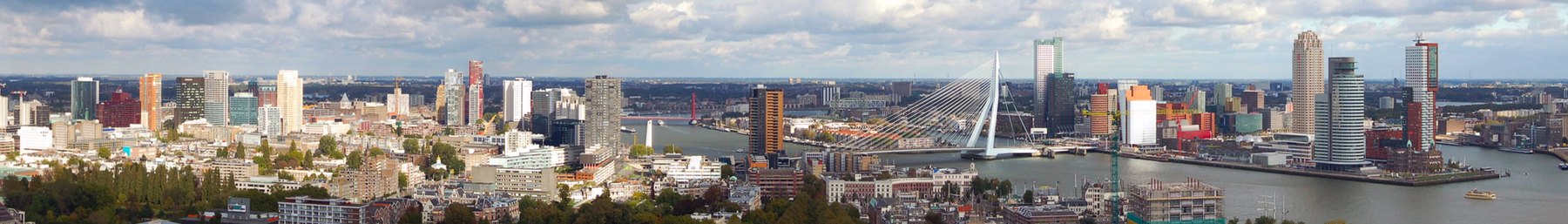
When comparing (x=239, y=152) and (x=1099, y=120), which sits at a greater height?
(x=1099, y=120)

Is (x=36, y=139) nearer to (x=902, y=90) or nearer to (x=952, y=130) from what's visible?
(x=952, y=130)

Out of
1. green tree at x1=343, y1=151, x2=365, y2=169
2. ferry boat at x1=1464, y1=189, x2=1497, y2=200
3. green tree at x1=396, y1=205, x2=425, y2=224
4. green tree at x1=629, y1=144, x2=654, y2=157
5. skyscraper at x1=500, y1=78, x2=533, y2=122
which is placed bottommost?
green tree at x1=396, y1=205, x2=425, y2=224

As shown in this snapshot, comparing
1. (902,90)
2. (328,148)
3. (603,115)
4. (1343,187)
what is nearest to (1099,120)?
(603,115)

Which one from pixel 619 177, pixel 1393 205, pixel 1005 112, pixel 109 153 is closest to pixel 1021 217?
pixel 1393 205

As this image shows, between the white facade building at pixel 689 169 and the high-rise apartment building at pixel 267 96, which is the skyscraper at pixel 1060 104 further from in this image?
the high-rise apartment building at pixel 267 96

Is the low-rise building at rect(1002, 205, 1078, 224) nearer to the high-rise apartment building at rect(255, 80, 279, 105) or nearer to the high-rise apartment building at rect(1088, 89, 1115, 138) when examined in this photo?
the high-rise apartment building at rect(1088, 89, 1115, 138)

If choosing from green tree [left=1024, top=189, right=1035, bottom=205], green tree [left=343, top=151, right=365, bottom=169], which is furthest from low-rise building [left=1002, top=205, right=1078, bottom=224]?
green tree [left=343, top=151, right=365, bottom=169]
